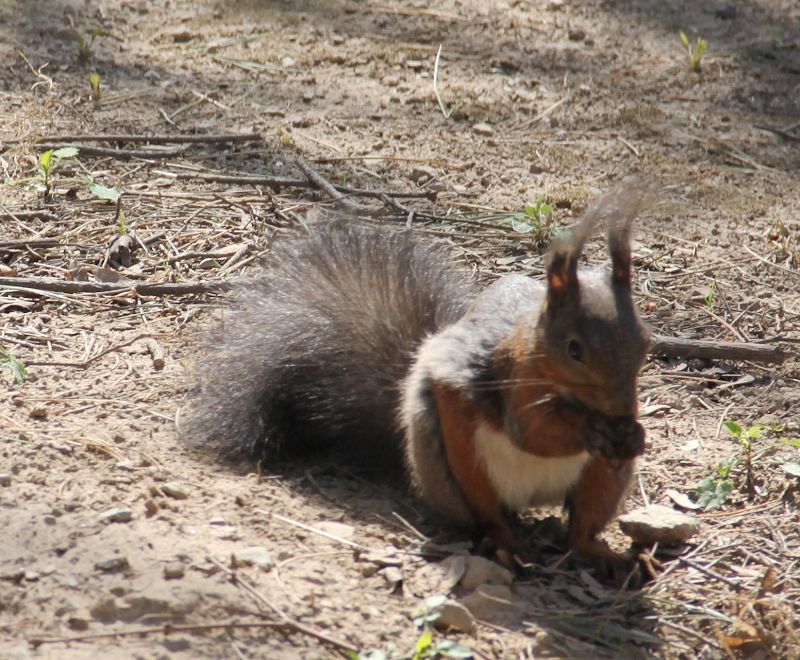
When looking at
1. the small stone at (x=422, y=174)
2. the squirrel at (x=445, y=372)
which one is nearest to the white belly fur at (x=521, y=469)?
the squirrel at (x=445, y=372)

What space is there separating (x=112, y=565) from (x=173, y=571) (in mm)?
139

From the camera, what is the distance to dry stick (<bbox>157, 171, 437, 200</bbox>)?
4848mm

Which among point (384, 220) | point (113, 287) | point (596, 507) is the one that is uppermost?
point (384, 220)

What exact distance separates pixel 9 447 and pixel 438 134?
3.13m

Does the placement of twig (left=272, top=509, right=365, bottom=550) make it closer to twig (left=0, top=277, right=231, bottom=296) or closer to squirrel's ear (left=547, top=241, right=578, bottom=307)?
squirrel's ear (left=547, top=241, right=578, bottom=307)

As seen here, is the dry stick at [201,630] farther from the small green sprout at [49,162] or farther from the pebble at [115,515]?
the small green sprout at [49,162]

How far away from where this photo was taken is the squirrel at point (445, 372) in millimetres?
2717

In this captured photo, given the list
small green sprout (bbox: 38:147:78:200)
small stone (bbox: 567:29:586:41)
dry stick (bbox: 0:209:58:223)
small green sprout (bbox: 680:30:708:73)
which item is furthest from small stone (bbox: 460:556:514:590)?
small stone (bbox: 567:29:586:41)

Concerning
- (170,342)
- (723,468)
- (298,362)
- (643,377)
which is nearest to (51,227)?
(170,342)

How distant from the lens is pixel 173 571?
2.53 meters

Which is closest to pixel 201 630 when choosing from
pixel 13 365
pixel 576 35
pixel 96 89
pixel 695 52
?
pixel 13 365

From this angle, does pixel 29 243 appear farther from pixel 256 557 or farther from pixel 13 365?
pixel 256 557

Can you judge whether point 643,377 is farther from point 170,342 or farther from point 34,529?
point 34,529

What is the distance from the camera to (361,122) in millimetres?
5676
